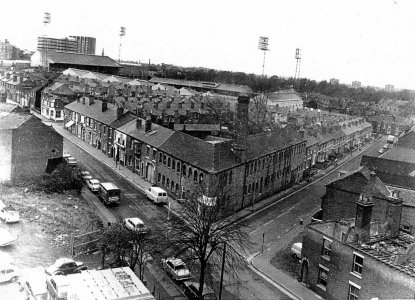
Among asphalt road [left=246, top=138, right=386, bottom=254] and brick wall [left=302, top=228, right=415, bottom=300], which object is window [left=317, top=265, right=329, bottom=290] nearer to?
brick wall [left=302, top=228, right=415, bottom=300]

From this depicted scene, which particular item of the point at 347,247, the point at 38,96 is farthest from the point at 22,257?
the point at 38,96

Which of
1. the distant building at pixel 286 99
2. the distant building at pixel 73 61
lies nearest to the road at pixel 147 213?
the distant building at pixel 286 99

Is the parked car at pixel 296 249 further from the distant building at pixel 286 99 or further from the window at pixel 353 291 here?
the distant building at pixel 286 99

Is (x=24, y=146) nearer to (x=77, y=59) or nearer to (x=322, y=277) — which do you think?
(x=322, y=277)

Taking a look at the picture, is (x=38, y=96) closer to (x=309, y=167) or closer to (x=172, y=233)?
(x=309, y=167)

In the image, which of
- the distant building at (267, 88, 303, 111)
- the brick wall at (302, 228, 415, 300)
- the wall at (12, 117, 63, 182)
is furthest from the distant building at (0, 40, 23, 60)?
the brick wall at (302, 228, 415, 300)

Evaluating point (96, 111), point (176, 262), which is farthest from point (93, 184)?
point (96, 111)
